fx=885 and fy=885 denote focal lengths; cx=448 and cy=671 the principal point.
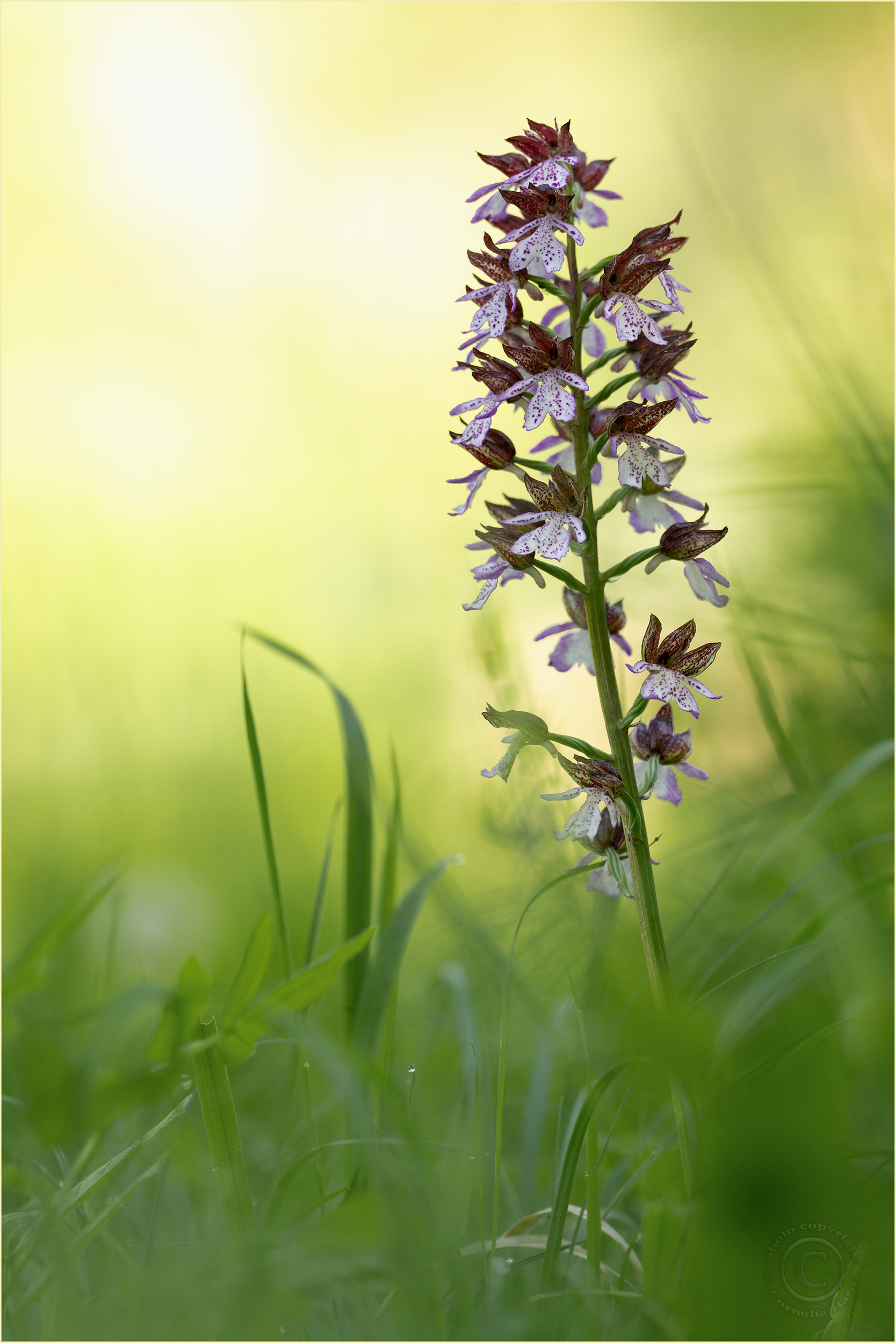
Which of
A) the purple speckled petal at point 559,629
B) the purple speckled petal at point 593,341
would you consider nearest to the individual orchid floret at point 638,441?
the purple speckled petal at point 559,629

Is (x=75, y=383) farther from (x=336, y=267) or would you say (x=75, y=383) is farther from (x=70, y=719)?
(x=70, y=719)

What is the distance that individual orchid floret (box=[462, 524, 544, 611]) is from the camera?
1.13 m

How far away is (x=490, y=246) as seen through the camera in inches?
47.5

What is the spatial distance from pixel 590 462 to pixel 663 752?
0.40 meters

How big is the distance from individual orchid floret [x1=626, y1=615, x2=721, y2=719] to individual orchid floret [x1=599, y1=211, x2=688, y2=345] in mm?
365

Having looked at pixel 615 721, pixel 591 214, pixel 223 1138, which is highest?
pixel 591 214

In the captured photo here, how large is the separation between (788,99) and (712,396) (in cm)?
115

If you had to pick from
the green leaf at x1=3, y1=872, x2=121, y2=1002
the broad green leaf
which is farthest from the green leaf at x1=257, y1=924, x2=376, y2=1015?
the green leaf at x1=3, y1=872, x2=121, y2=1002

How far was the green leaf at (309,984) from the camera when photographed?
0.85 m

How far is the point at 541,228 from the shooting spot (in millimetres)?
1135

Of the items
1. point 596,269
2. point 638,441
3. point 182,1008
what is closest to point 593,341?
point 596,269

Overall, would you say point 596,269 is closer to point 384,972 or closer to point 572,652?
point 572,652

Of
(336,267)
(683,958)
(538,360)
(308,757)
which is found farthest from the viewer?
(336,267)

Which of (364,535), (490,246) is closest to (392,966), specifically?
(490,246)
